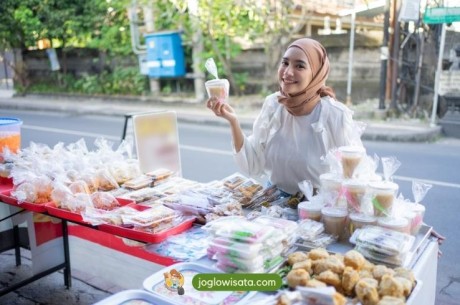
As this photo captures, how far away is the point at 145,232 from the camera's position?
6.53 ft

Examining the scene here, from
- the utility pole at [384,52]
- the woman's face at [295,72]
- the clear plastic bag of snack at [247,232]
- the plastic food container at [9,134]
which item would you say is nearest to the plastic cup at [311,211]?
the clear plastic bag of snack at [247,232]

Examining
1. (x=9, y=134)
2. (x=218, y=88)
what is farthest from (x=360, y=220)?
(x=9, y=134)

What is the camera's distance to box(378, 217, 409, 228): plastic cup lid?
6.01 ft

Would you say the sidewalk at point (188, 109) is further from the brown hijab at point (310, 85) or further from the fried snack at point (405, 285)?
the fried snack at point (405, 285)

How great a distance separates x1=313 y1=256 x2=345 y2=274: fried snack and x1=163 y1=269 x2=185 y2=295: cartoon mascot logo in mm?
509

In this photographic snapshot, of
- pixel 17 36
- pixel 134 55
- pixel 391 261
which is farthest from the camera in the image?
pixel 17 36

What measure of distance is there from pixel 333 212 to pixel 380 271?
441 mm

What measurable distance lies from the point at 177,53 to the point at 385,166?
1119 cm

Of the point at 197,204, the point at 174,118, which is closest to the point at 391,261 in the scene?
the point at 197,204

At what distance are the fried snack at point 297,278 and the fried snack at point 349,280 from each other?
0.13 m

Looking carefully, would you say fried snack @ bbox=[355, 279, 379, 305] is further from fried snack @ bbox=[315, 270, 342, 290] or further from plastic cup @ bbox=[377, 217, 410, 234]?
plastic cup @ bbox=[377, 217, 410, 234]

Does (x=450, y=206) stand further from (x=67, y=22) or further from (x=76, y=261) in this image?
(x=67, y=22)

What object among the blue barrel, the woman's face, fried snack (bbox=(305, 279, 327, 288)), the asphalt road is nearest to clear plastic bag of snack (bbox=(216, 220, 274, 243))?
fried snack (bbox=(305, 279, 327, 288))

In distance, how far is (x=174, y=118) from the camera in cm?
393
